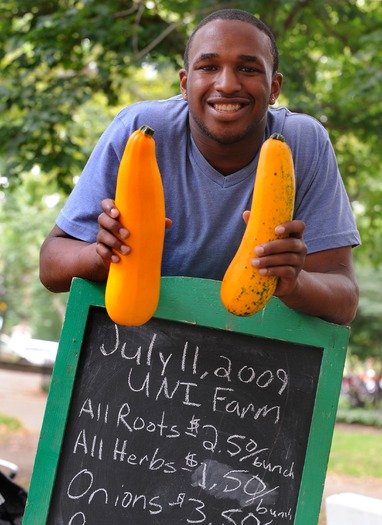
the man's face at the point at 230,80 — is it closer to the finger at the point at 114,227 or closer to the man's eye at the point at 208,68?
the man's eye at the point at 208,68

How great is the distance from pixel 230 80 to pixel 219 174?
325mm

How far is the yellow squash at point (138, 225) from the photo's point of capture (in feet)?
6.59

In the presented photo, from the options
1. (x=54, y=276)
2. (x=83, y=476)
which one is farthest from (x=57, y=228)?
(x=83, y=476)

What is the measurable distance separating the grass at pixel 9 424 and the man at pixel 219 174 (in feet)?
35.4

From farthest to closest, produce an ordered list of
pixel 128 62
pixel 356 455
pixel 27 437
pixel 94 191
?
pixel 356 455, pixel 27 437, pixel 128 62, pixel 94 191

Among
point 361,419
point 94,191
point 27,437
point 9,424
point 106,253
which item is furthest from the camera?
point 361,419

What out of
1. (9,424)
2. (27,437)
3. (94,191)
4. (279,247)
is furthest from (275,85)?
(9,424)

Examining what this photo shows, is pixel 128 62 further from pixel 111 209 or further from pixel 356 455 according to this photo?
pixel 356 455

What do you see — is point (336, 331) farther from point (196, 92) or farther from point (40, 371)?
point (40, 371)

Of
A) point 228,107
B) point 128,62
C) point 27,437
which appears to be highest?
point 128,62

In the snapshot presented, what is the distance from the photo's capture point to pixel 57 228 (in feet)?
8.18

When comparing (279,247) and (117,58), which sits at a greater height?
(117,58)

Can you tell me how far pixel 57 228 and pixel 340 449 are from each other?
11.8 meters

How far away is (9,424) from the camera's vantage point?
13094mm
